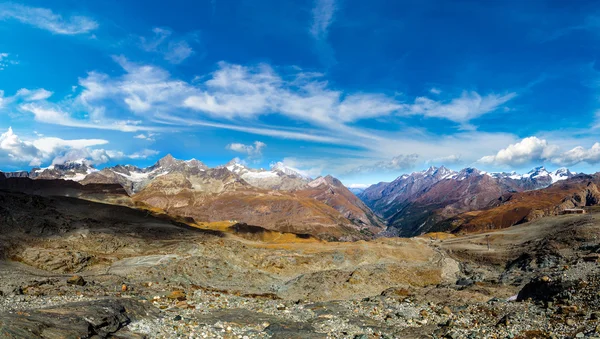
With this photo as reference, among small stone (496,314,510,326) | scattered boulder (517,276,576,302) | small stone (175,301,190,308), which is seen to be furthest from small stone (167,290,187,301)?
scattered boulder (517,276,576,302)

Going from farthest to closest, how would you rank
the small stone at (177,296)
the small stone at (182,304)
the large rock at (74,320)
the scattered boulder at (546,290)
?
the scattered boulder at (546,290), the small stone at (177,296), the small stone at (182,304), the large rock at (74,320)

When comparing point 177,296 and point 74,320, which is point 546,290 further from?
point 74,320

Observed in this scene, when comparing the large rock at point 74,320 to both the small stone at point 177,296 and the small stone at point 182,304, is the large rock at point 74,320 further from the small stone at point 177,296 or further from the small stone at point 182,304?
the small stone at point 177,296

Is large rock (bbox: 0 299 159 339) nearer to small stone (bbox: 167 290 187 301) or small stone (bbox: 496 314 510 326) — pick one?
small stone (bbox: 167 290 187 301)

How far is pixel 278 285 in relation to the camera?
2317 inches

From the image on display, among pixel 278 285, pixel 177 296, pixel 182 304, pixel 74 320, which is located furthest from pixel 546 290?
pixel 74 320

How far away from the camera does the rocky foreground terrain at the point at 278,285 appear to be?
22812 millimetres

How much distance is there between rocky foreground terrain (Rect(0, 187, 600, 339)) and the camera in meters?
22.8

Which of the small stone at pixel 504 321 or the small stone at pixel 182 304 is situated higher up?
the small stone at pixel 504 321

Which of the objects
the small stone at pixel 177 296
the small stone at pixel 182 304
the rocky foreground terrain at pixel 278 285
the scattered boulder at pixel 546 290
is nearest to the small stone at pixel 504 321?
the rocky foreground terrain at pixel 278 285

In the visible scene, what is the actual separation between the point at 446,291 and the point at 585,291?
1481 centimetres

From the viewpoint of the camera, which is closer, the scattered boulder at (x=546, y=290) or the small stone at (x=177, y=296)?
the small stone at (x=177, y=296)

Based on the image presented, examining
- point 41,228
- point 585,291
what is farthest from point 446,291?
point 41,228

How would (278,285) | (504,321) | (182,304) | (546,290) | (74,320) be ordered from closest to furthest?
1. (74,320)
2. (504,321)
3. (182,304)
4. (546,290)
5. (278,285)
